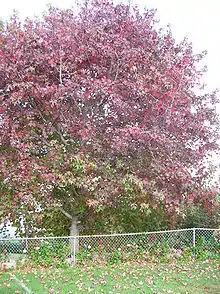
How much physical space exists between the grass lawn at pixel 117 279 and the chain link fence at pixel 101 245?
2.06 ft

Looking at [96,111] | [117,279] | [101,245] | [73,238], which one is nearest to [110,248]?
[101,245]

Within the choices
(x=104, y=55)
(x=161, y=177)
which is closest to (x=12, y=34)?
(x=104, y=55)

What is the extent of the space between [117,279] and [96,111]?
3400 mm

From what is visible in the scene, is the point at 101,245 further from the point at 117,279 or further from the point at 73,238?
the point at 117,279

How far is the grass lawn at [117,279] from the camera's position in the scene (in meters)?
6.27

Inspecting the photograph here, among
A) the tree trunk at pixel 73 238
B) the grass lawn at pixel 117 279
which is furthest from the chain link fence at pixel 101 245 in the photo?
the grass lawn at pixel 117 279

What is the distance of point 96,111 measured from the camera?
8.78m

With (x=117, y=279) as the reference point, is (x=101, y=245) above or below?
above

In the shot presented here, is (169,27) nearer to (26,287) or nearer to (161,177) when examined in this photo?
(161,177)

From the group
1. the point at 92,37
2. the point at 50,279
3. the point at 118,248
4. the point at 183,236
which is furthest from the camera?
the point at 183,236

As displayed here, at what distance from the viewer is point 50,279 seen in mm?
6863

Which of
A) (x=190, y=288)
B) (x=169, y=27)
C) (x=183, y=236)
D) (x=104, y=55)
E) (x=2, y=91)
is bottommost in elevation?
(x=190, y=288)

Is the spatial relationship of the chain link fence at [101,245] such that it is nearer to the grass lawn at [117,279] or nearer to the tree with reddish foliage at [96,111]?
the grass lawn at [117,279]

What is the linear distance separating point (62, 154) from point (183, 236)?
3561 millimetres
